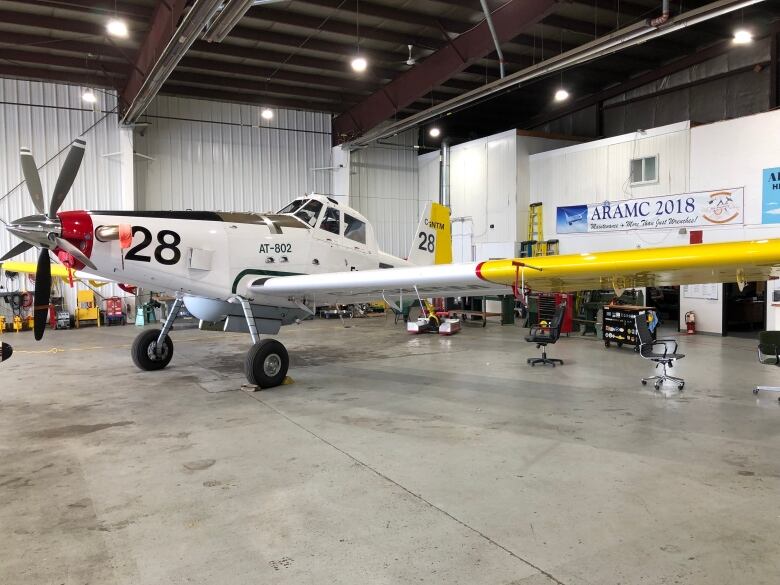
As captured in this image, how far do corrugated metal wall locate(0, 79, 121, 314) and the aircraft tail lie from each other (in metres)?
10.5

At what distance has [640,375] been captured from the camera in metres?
7.88

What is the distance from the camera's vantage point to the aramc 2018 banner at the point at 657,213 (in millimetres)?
12430

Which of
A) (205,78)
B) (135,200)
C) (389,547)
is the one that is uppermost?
(205,78)

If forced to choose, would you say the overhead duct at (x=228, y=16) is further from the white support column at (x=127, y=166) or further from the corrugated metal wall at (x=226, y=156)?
the corrugated metal wall at (x=226, y=156)

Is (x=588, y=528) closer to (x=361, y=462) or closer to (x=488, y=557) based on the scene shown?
(x=488, y=557)

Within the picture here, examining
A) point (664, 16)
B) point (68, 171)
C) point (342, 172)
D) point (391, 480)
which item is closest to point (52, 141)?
point (342, 172)

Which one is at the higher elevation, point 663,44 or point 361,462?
point 663,44

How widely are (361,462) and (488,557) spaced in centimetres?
167

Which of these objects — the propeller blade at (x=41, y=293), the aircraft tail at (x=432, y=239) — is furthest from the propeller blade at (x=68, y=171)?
the aircraft tail at (x=432, y=239)

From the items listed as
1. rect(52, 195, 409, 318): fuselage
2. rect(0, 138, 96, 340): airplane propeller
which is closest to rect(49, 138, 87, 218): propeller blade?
rect(0, 138, 96, 340): airplane propeller


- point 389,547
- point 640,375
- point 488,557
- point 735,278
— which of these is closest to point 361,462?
point 389,547

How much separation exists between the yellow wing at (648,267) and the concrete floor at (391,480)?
4.82 ft

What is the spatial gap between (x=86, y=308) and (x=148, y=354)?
8804 millimetres

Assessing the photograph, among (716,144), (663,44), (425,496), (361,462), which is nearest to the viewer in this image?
(425,496)
